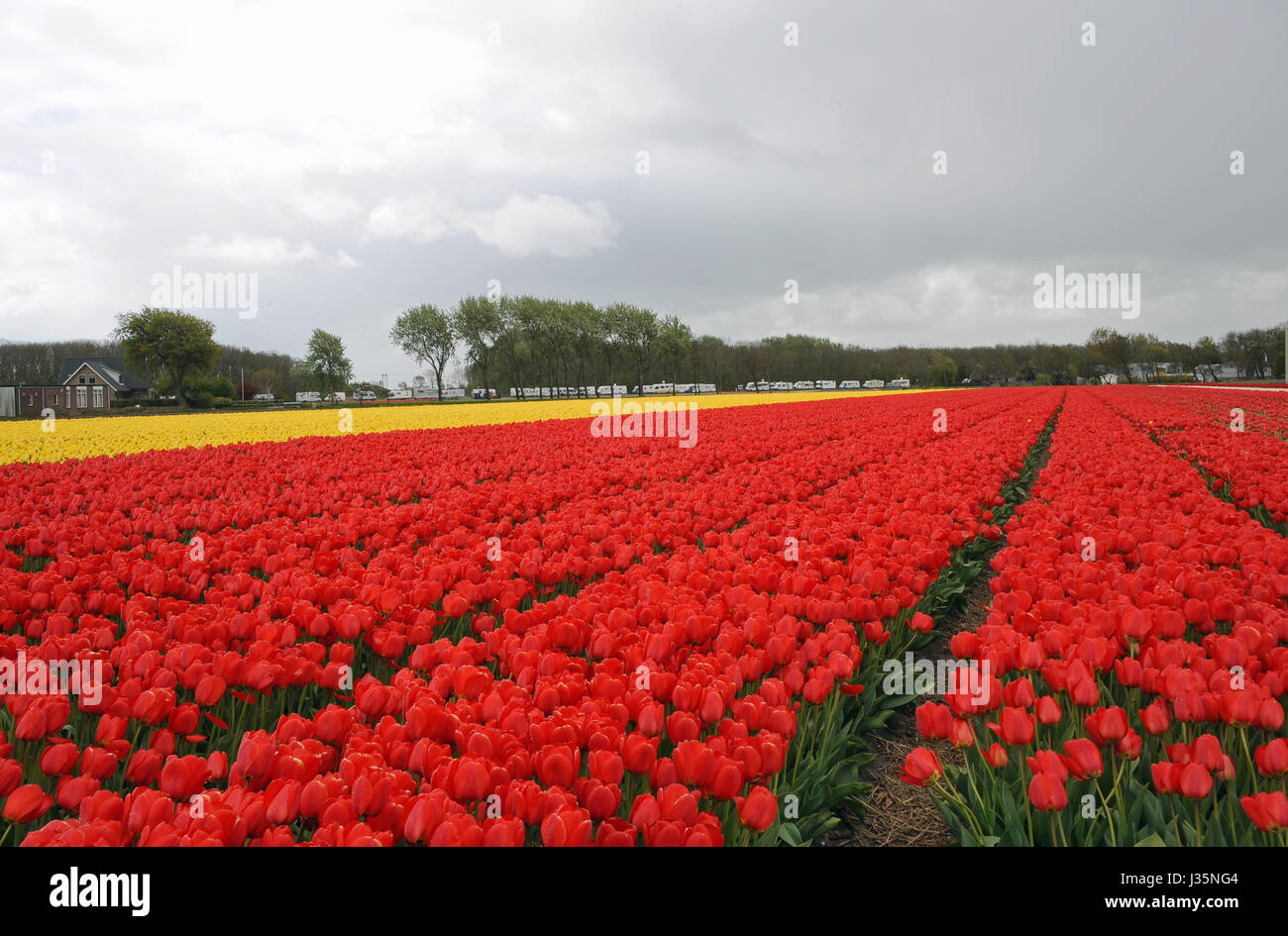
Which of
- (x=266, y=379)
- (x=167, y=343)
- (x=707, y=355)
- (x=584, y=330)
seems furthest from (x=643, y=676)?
(x=266, y=379)

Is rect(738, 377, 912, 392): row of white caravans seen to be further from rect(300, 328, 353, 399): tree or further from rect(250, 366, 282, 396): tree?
rect(250, 366, 282, 396): tree

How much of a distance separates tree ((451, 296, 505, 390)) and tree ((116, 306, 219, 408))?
20.8 metres

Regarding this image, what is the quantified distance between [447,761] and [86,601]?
324 centimetres

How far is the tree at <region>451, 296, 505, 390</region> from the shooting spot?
68.6 m

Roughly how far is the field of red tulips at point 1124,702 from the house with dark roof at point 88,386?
99149mm

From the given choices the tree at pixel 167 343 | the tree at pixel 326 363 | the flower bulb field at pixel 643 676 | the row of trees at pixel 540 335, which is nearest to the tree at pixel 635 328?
the row of trees at pixel 540 335

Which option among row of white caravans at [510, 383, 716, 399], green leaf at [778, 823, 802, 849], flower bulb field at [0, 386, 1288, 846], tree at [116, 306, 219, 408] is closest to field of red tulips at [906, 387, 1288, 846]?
flower bulb field at [0, 386, 1288, 846]

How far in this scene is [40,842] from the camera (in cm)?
163

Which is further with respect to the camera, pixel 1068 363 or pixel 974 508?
pixel 1068 363

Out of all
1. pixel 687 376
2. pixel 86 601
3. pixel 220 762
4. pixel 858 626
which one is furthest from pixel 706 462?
pixel 687 376

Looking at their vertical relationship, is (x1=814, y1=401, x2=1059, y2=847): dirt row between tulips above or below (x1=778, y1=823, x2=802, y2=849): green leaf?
below

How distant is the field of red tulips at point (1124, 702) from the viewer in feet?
6.88
